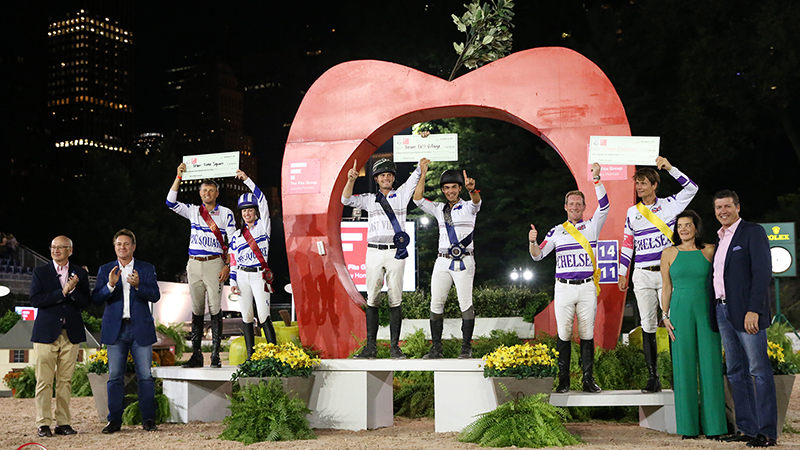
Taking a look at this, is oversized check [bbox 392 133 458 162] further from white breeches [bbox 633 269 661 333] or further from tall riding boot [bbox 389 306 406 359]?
white breeches [bbox 633 269 661 333]

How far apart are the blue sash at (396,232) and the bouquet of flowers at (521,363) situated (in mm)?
1353

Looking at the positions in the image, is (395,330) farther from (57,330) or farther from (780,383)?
(780,383)

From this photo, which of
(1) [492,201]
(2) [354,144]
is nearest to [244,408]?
(2) [354,144]

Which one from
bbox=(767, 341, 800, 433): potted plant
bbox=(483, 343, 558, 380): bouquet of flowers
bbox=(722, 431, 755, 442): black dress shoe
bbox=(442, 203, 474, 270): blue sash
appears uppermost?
bbox=(442, 203, 474, 270): blue sash

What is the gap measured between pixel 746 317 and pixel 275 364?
150 inches

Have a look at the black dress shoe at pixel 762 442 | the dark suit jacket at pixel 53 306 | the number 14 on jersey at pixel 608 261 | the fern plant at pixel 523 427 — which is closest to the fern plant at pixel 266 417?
the fern plant at pixel 523 427

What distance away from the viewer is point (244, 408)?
643 centimetres

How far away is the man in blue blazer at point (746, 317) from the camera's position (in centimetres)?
564

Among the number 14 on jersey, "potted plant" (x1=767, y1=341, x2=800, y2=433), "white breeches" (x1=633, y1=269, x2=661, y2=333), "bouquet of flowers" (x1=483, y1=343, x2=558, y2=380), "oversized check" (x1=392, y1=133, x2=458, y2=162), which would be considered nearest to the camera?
"bouquet of flowers" (x1=483, y1=343, x2=558, y2=380)

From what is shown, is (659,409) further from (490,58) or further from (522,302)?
(522,302)

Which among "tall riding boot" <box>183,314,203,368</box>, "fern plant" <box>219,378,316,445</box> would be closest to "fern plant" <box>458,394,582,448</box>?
"fern plant" <box>219,378,316,445</box>

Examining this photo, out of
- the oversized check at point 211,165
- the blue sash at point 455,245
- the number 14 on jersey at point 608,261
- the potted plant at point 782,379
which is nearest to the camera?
the potted plant at point 782,379

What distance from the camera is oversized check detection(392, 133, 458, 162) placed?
Result: 7.29m

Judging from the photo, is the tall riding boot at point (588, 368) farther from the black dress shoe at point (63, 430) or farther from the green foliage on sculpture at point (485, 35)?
the black dress shoe at point (63, 430)
